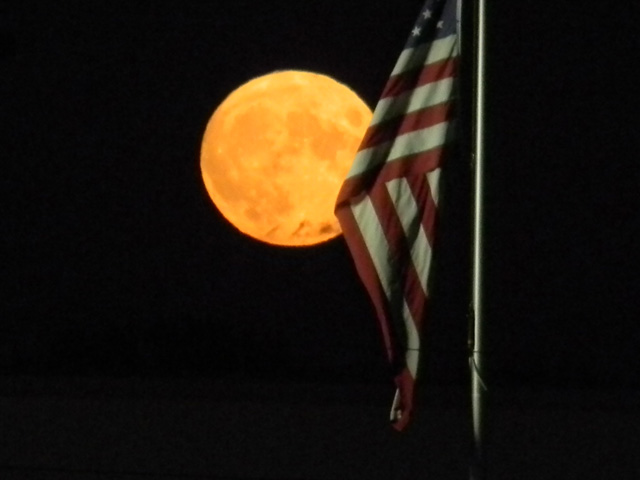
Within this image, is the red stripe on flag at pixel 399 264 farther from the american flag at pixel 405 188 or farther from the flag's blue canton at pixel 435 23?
the flag's blue canton at pixel 435 23

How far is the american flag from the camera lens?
6188mm

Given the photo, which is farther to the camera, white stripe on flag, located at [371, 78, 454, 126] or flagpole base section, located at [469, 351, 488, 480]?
white stripe on flag, located at [371, 78, 454, 126]

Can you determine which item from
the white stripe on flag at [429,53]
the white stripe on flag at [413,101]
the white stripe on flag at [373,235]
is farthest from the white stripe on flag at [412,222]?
the white stripe on flag at [429,53]

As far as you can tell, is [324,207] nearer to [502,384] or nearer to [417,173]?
[502,384]

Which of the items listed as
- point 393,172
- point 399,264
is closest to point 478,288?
point 399,264

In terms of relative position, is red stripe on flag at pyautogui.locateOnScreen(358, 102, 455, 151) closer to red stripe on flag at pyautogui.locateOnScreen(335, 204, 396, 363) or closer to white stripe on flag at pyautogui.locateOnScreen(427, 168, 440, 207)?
white stripe on flag at pyautogui.locateOnScreen(427, 168, 440, 207)

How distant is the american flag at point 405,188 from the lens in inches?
244

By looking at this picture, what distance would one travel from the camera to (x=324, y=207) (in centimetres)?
1271

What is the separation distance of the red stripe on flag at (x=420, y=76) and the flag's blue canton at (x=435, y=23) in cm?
13

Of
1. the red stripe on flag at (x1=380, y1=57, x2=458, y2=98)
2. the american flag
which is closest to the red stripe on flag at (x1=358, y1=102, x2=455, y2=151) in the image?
the american flag

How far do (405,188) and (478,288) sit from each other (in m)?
0.60

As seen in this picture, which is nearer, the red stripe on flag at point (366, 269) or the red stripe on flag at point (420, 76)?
the red stripe on flag at point (366, 269)

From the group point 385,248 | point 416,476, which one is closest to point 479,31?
point 385,248

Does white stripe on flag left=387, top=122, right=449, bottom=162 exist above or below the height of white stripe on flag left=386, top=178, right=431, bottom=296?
above
